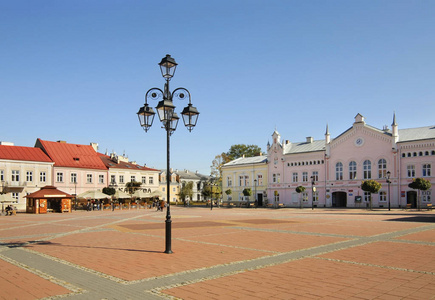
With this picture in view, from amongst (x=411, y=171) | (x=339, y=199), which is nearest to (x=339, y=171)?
(x=339, y=199)

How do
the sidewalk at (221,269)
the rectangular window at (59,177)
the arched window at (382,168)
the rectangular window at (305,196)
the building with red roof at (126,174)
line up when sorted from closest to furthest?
1. the sidewalk at (221,269)
2. the arched window at (382,168)
3. the rectangular window at (59,177)
4. the rectangular window at (305,196)
5. the building with red roof at (126,174)

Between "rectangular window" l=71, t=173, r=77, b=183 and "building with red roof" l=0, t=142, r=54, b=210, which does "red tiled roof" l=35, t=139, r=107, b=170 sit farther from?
"building with red roof" l=0, t=142, r=54, b=210

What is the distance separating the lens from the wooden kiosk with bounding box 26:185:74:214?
130 ft

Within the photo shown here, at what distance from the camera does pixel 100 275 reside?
8656mm

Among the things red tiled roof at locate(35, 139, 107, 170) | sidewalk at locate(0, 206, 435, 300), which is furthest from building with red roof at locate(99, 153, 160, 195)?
sidewalk at locate(0, 206, 435, 300)

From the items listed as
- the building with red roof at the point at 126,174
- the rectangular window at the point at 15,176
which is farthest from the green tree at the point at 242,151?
the rectangular window at the point at 15,176

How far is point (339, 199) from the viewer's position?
187 feet

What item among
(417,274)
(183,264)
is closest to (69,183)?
(183,264)

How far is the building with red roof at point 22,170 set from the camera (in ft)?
163

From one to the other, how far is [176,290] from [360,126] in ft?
170

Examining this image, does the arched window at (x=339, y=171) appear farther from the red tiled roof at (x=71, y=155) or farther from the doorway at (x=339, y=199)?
the red tiled roof at (x=71, y=155)

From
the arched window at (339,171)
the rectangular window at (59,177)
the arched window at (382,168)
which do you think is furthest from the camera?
the arched window at (339,171)

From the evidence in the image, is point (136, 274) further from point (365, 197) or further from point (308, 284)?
point (365, 197)

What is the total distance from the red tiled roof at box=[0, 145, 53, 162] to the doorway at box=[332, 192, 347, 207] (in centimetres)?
4195
